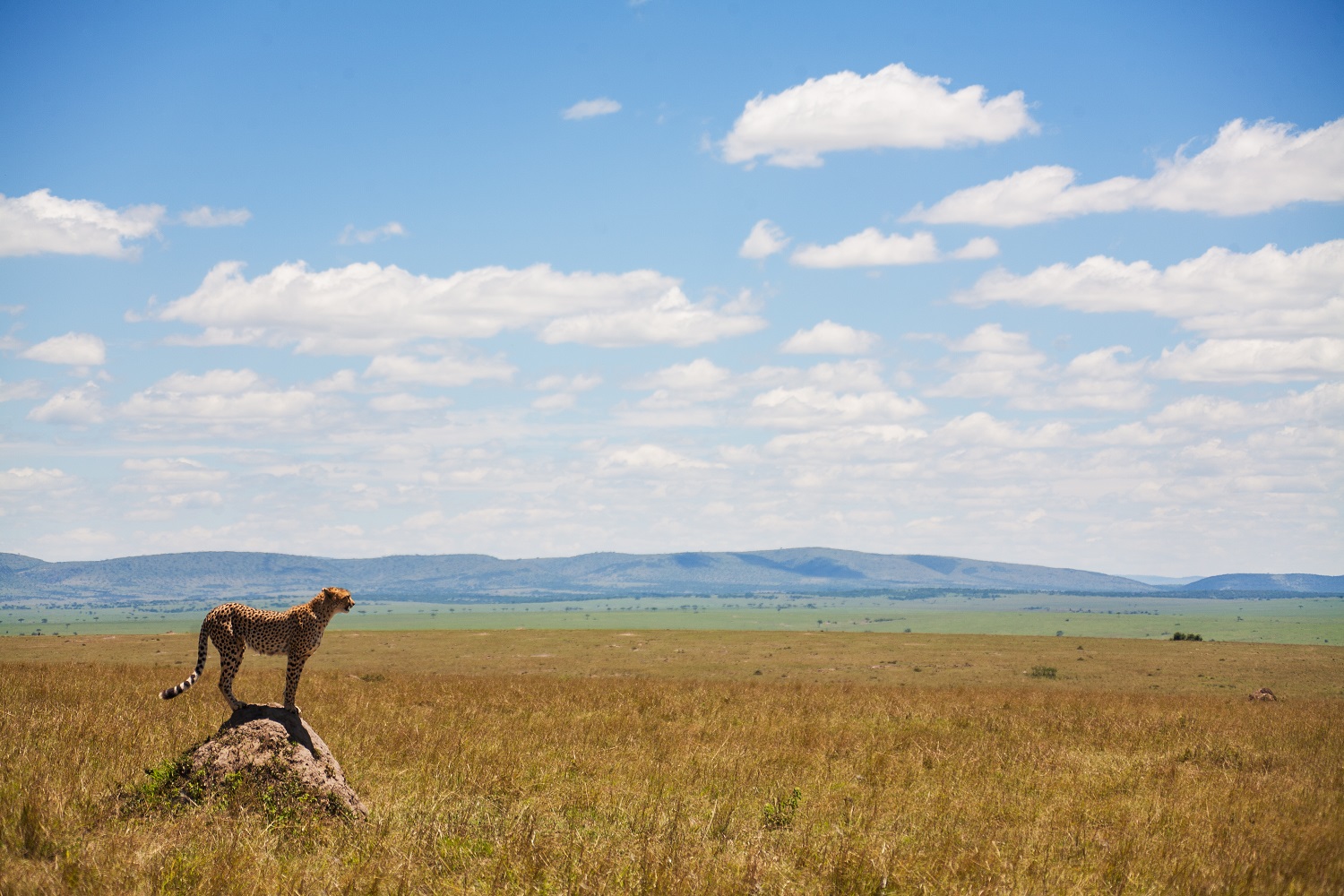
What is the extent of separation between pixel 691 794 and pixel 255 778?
5.69 metres

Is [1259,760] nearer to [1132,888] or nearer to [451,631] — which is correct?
[1132,888]

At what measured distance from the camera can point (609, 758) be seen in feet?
52.2

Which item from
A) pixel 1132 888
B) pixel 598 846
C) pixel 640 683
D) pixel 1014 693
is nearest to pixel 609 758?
pixel 598 846

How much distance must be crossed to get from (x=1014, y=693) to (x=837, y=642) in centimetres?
2859

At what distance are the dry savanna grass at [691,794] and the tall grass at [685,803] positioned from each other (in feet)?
0.16

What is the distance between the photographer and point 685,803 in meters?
12.9

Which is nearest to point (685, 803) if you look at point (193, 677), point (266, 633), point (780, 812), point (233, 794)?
point (780, 812)

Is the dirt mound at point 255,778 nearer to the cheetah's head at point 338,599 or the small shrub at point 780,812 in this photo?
the cheetah's head at point 338,599

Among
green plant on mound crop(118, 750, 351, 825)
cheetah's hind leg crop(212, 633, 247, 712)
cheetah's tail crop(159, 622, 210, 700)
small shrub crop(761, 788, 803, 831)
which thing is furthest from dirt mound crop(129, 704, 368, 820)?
small shrub crop(761, 788, 803, 831)

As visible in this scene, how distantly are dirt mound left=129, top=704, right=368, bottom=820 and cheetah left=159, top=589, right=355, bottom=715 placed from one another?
0.71 metres

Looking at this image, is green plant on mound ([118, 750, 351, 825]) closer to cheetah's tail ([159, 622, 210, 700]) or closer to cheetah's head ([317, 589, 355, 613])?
cheetah's tail ([159, 622, 210, 700])

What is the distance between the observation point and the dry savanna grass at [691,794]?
9.26m

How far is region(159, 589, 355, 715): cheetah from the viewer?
12.1 meters

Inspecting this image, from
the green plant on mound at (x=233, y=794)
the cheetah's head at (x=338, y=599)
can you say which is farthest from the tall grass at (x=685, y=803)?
the cheetah's head at (x=338, y=599)
